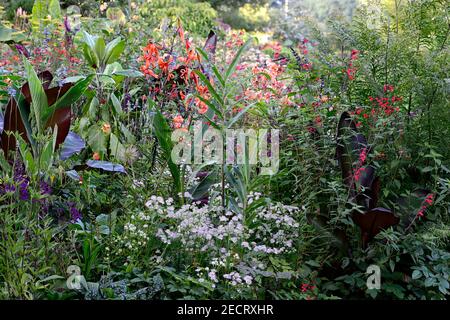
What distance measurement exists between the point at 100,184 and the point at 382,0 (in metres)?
2.21

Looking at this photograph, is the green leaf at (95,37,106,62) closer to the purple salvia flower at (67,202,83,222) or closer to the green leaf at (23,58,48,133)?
the green leaf at (23,58,48,133)

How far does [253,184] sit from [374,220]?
693mm

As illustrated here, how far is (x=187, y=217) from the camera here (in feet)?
9.41

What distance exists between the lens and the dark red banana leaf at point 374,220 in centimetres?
279

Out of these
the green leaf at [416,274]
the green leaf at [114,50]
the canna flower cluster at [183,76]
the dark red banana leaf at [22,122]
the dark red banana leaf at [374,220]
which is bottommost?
the green leaf at [416,274]

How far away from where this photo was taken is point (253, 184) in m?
3.17

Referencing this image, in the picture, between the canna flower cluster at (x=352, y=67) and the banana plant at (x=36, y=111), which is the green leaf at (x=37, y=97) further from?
the canna flower cluster at (x=352, y=67)

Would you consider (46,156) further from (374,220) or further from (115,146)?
(374,220)

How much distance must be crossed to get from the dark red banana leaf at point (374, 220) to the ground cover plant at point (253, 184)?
0.03 feet

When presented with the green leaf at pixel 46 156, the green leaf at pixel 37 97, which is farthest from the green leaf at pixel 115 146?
the green leaf at pixel 46 156

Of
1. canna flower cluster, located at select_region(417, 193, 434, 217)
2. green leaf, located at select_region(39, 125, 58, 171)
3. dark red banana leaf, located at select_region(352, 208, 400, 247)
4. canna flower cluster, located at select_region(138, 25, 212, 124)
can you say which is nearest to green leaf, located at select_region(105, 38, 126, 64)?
canna flower cluster, located at select_region(138, 25, 212, 124)

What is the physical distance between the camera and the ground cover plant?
272 centimetres

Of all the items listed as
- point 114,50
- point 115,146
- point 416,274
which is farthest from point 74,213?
point 416,274
